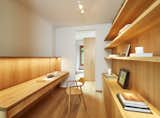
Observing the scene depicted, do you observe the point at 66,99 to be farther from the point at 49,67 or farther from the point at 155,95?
the point at 155,95

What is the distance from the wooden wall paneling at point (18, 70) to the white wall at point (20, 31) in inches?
13.0

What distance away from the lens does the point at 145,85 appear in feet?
4.66

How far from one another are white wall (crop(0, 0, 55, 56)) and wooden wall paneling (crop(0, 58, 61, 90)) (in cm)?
33

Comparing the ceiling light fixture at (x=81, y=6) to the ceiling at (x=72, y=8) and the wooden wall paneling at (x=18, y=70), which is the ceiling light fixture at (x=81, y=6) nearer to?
the ceiling at (x=72, y=8)

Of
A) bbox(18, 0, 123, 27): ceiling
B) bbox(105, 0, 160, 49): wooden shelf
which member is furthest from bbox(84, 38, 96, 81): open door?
bbox(105, 0, 160, 49): wooden shelf

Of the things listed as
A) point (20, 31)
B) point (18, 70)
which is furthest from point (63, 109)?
point (20, 31)

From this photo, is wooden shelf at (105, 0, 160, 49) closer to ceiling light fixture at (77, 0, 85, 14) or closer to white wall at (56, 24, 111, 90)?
ceiling light fixture at (77, 0, 85, 14)

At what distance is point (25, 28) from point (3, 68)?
1376 millimetres

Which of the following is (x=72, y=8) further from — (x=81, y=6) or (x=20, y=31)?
(x=20, y=31)

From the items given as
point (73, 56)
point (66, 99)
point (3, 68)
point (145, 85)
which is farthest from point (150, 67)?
point (73, 56)

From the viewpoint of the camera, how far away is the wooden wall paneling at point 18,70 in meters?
1.88

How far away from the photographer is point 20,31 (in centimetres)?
266

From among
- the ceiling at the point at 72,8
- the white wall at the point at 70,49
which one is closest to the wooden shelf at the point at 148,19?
the ceiling at the point at 72,8

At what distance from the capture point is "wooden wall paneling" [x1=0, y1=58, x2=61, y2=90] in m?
1.88
